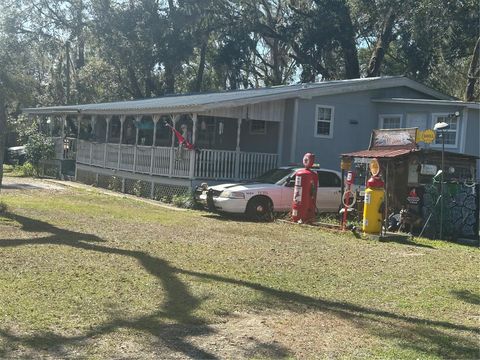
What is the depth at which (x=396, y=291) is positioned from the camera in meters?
7.54

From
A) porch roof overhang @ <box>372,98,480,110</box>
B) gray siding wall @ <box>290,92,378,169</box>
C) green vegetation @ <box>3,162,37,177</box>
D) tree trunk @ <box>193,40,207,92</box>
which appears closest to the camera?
porch roof overhang @ <box>372,98,480,110</box>

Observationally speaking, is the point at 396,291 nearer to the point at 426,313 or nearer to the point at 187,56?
the point at 426,313

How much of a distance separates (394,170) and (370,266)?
18.2 feet

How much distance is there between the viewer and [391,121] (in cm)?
2139

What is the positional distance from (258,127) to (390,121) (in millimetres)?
4940

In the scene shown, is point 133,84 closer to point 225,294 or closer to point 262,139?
point 262,139

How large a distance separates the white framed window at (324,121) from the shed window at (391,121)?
7.19 feet

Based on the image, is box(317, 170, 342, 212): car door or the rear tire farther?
box(317, 170, 342, 212): car door

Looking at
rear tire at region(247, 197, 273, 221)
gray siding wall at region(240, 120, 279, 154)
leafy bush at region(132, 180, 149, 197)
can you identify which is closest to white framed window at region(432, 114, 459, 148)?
gray siding wall at region(240, 120, 279, 154)

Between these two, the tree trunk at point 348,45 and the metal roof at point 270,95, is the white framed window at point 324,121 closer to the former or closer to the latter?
the metal roof at point 270,95

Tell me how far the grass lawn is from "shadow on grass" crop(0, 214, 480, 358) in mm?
17

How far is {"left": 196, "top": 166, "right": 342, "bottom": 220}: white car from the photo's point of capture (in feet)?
50.1

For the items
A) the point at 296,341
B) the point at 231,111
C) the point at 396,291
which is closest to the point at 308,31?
the point at 231,111

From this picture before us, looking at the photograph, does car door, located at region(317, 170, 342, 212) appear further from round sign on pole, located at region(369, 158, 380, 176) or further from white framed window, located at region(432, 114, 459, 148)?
white framed window, located at region(432, 114, 459, 148)
